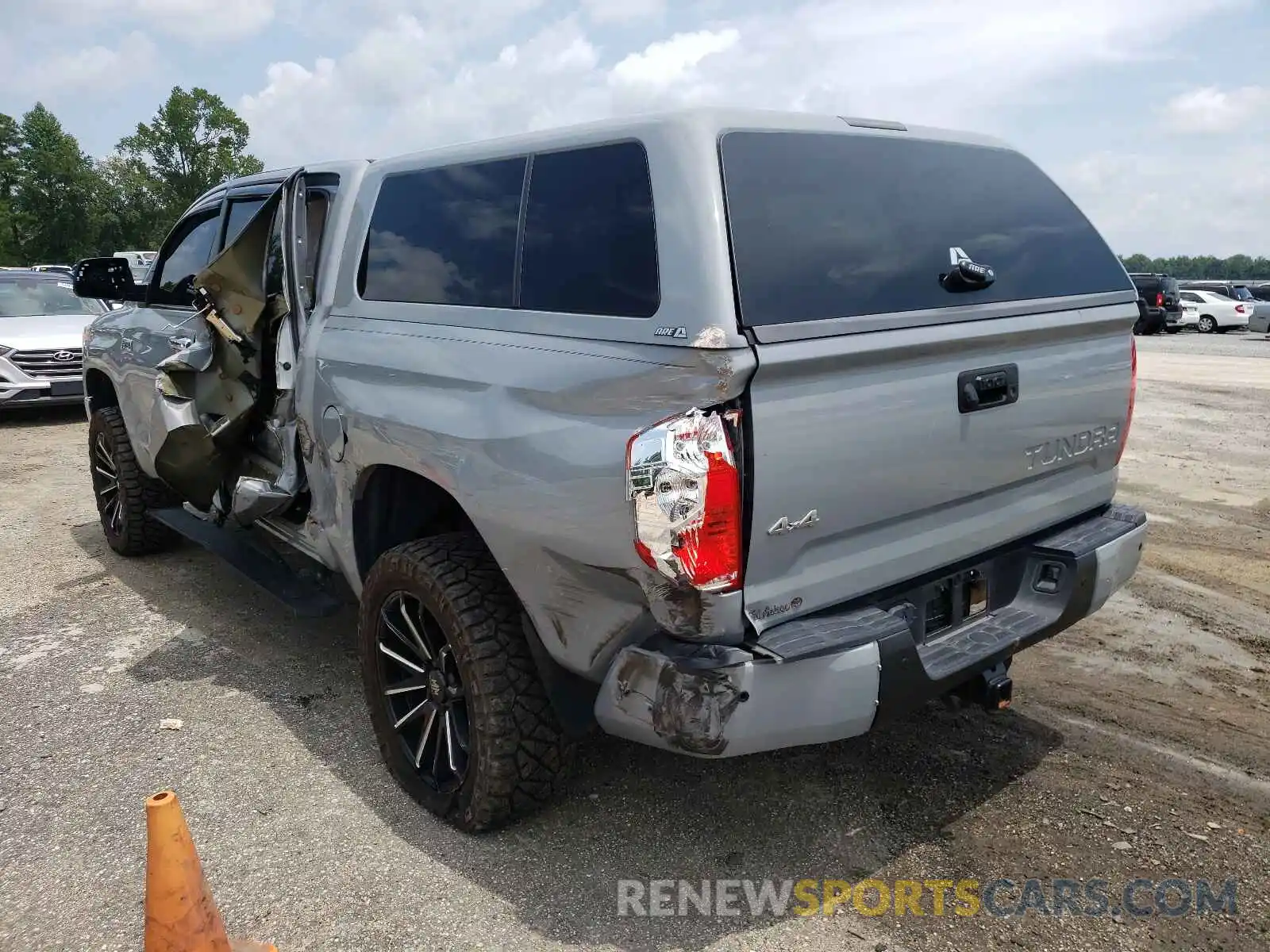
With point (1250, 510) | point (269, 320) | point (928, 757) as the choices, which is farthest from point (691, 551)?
point (1250, 510)

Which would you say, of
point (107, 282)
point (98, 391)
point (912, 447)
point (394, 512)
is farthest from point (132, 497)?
point (912, 447)

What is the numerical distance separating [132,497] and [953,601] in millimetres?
4620

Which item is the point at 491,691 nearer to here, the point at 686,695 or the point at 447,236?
the point at 686,695

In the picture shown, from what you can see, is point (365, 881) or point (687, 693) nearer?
point (687, 693)

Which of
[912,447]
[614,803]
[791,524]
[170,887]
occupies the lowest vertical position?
[614,803]

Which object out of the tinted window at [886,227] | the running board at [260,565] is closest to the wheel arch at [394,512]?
the running board at [260,565]

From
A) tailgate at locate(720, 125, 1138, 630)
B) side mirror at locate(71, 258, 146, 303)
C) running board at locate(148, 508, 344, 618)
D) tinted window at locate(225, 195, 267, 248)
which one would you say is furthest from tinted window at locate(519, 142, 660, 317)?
side mirror at locate(71, 258, 146, 303)

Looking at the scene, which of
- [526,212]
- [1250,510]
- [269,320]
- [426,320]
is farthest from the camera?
[1250,510]

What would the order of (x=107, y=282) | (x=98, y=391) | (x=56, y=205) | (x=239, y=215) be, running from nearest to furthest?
(x=239, y=215) < (x=107, y=282) < (x=98, y=391) < (x=56, y=205)

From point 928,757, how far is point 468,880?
1617 mm

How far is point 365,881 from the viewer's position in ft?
9.16

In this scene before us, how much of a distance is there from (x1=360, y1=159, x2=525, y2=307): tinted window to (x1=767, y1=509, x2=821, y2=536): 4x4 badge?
110 centimetres

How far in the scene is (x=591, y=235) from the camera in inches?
103

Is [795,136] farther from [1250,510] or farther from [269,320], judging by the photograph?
[1250,510]
